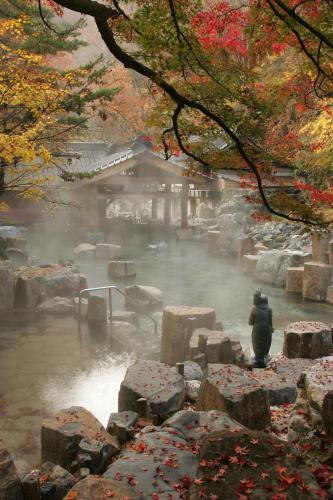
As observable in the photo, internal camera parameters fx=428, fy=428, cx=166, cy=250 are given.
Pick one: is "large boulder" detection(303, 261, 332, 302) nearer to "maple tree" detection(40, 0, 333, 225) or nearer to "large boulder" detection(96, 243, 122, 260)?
"maple tree" detection(40, 0, 333, 225)

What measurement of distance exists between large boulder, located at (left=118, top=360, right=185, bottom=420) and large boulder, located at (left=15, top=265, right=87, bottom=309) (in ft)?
22.1

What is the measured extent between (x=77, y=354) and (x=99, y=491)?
607 centimetres

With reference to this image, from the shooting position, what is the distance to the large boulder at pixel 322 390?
14.2 feet

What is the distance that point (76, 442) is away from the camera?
17.2ft

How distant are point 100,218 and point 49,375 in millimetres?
19198

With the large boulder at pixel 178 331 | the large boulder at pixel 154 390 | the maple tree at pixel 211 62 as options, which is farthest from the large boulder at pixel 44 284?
the maple tree at pixel 211 62

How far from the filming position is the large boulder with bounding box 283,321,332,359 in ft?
27.7

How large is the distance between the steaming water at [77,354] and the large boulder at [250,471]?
2980mm

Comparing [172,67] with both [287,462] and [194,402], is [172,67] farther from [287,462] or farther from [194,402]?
[194,402]

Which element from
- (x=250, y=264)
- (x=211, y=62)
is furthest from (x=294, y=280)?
(x=211, y=62)

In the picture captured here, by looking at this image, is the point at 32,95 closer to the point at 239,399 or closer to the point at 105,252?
the point at 239,399

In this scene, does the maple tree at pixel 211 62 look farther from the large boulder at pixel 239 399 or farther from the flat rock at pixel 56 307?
the flat rock at pixel 56 307

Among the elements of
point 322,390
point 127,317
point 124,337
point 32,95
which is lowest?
point 124,337

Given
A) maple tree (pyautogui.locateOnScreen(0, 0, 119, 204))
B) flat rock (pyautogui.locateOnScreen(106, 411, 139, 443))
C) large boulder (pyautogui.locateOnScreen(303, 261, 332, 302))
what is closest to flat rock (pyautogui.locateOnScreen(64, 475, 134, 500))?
flat rock (pyautogui.locateOnScreen(106, 411, 139, 443))
